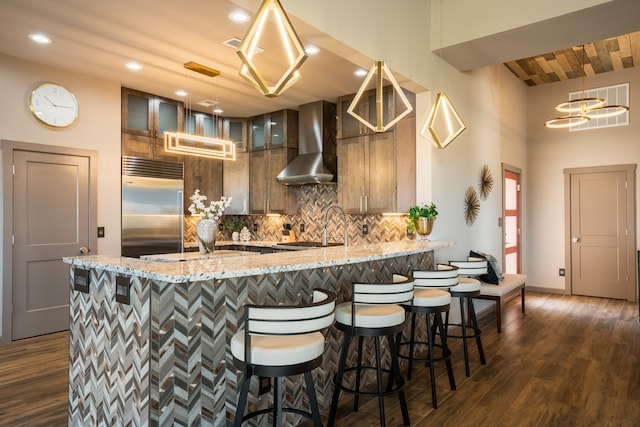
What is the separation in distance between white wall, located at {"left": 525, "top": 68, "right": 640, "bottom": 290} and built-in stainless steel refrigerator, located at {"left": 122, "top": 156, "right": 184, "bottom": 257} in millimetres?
5966

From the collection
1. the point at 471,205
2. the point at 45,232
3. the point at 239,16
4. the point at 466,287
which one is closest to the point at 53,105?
the point at 45,232

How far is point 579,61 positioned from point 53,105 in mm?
7047

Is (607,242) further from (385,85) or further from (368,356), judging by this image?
(368,356)

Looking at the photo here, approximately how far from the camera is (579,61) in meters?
6.23

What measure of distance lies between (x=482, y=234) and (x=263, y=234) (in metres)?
3.50

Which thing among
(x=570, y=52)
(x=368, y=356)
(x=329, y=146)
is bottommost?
(x=368, y=356)

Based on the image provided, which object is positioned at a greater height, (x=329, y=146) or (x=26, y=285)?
(x=329, y=146)

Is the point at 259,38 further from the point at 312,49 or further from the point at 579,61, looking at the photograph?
the point at 579,61

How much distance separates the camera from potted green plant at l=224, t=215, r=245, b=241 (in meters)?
7.13

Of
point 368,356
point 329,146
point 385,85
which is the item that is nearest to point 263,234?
point 329,146

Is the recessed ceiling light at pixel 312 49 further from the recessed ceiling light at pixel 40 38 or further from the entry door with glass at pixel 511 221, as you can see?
the entry door with glass at pixel 511 221

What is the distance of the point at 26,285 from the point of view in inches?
179

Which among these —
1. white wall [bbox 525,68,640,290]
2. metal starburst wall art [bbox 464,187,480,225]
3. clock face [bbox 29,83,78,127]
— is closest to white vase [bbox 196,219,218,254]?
clock face [bbox 29,83,78,127]

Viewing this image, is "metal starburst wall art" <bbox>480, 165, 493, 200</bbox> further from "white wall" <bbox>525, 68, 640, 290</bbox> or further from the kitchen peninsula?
the kitchen peninsula
